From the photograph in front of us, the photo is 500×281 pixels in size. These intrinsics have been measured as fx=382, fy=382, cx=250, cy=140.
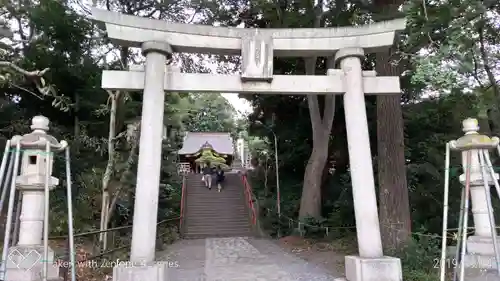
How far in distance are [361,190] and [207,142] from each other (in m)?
28.0

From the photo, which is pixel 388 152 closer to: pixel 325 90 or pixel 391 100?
pixel 391 100

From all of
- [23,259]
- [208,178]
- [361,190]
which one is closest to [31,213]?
[23,259]

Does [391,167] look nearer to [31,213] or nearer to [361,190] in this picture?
[361,190]

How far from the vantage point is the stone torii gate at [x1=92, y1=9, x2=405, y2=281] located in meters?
6.16

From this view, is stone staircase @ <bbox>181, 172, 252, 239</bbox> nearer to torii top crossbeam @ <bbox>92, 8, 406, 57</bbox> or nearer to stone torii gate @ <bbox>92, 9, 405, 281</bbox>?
stone torii gate @ <bbox>92, 9, 405, 281</bbox>

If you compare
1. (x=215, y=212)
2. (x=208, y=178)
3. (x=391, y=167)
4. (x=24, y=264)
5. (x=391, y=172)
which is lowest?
(x=24, y=264)

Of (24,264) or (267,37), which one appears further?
(267,37)

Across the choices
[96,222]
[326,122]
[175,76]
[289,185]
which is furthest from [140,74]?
[289,185]

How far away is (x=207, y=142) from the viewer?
34000 millimetres

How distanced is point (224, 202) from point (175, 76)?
1318 centimetres

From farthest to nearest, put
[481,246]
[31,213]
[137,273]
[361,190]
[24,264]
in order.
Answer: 1. [361,190]
2. [481,246]
3. [137,273]
4. [31,213]
5. [24,264]

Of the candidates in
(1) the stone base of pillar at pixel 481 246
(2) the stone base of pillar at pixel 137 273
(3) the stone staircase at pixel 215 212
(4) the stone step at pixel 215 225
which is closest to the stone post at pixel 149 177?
(2) the stone base of pillar at pixel 137 273

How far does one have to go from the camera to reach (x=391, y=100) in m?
9.05

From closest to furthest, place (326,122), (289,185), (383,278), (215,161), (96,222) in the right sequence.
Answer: (383,278) → (96,222) → (326,122) → (289,185) → (215,161)
